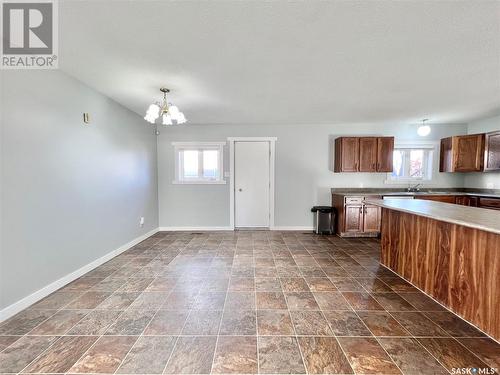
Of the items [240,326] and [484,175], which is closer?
[240,326]

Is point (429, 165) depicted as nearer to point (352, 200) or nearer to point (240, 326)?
point (352, 200)

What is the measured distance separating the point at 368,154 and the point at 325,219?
1662 mm

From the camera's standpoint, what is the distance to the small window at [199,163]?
16.4ft

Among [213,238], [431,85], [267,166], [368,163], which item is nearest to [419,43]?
[431,85]

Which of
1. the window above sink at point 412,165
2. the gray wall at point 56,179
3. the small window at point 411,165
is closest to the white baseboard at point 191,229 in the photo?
the gray wall at point 56,179

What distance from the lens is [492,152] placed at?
4.07 metres

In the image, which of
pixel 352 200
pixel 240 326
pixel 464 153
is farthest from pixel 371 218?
pixel 240 326

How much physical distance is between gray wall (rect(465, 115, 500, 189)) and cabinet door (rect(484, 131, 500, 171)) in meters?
0.39

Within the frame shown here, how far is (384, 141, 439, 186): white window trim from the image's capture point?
4.91 m

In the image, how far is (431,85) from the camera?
2.76m

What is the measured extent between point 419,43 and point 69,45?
3.15 m

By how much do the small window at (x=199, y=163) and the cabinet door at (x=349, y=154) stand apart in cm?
265

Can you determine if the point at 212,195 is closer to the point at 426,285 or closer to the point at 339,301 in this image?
the point at 339,301

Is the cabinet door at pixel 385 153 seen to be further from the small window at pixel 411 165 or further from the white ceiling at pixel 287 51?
the white ceiling at pixel 287 51
